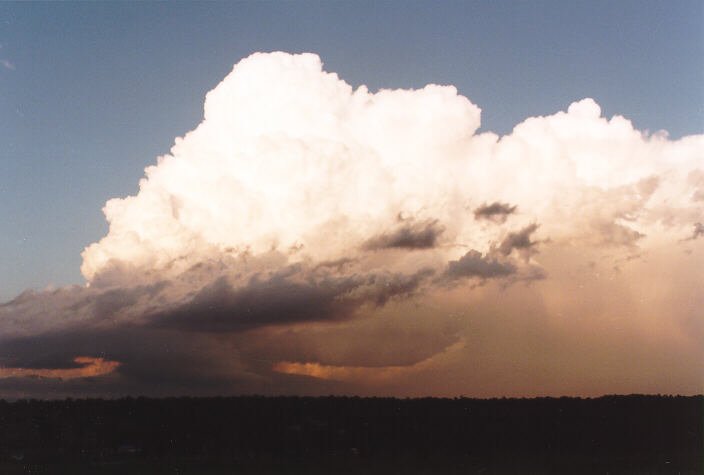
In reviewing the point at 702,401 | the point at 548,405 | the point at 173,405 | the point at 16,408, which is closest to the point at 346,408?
the point at 173,405

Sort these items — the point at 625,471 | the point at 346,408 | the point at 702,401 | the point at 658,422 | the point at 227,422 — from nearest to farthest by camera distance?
the point at 625,471
the point at 227,422
the point at 346,408
the point at 658,422
the point at 702,401

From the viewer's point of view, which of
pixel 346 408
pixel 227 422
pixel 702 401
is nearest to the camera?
pixel 227 422

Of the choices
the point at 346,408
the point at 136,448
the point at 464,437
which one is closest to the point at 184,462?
the point at 136,448

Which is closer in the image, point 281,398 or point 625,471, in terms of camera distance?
point 625,471

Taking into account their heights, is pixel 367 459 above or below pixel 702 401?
below

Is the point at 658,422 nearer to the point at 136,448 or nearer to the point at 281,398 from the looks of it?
the point at 281,398

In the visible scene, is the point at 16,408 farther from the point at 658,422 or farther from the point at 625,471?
the point at 658,422
